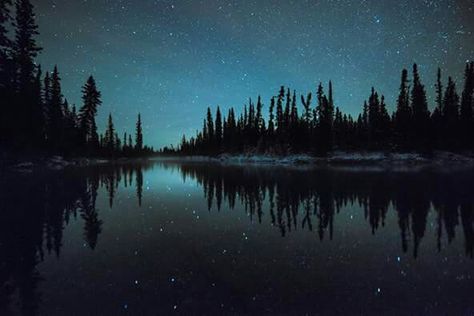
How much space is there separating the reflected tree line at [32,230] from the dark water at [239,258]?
0.12 ft

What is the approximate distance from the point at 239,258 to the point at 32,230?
5.95m

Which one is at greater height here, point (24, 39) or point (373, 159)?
point (24, 39)

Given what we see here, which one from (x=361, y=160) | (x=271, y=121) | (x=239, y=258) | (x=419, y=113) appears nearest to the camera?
(x=239, y=258)

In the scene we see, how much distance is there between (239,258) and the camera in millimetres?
7395

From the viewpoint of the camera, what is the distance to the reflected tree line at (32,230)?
18.5 feet

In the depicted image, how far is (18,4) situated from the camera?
38125 mm

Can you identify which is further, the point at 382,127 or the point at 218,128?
the point at 218,128

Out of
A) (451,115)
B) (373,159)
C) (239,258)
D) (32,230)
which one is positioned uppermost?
(451,115)

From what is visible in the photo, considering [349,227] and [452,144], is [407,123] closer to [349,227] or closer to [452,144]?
[452,144]

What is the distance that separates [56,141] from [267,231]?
50320 mm

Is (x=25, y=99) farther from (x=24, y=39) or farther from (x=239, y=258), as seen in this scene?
(x=239, y=258)

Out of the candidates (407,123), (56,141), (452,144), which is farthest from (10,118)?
(452,144)

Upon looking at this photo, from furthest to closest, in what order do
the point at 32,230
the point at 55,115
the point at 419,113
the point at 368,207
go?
1. the point at 419,113
2. the point at 55,115
3. the point at 368,207
4. the point at 32,230

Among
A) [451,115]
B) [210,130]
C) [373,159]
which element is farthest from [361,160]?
[210,130]
